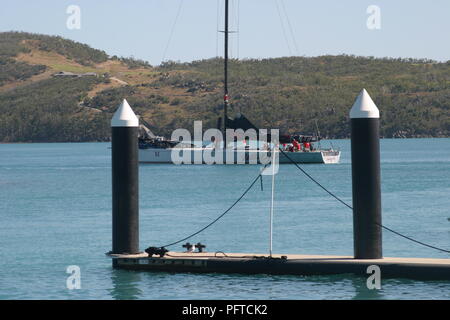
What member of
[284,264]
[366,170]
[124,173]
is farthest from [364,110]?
[124,173]

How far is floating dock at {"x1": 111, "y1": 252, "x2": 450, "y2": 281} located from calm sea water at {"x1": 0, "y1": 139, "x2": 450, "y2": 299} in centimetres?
24

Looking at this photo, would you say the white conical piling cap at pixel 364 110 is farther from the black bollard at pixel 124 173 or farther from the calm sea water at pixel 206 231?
the black bollard at pixel 124 173

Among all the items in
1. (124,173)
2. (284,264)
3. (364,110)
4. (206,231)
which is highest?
(364,110)

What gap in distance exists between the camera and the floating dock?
21.1 meters

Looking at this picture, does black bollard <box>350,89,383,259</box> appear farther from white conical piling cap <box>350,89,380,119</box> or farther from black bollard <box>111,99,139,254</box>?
black bollard <box>111,99,139,254</box>

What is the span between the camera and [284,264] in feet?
72.2

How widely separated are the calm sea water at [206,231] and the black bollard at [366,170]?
124 cm

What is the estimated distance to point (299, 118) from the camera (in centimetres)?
19838

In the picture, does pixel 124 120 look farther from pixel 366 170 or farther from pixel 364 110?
pixel 366 170

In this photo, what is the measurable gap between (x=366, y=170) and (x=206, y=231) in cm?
1487

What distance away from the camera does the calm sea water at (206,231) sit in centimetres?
2180

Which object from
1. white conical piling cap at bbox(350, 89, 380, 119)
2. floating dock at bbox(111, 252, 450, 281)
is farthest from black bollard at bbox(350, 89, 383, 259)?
floating dock at bbox(111, 252, 450, 281)

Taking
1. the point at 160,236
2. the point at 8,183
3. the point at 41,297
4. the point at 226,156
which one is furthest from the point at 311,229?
the point at 226,156
